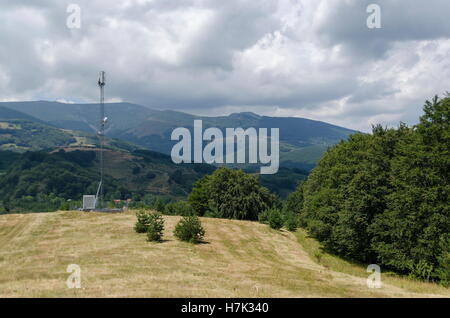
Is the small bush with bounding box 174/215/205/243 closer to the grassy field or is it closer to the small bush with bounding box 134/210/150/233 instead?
the grassy field

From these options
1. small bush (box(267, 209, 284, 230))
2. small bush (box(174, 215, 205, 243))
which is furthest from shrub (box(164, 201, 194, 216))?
small bush (box(174, 215, 205, 243))

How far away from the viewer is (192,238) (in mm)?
39562

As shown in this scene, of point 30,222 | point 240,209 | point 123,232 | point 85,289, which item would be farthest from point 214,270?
point 240,209

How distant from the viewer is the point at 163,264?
2828cm

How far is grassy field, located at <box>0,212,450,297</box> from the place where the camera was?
19828 millimetres

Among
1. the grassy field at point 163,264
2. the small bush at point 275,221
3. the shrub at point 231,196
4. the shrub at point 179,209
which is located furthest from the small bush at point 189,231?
the shrub at point 231,196

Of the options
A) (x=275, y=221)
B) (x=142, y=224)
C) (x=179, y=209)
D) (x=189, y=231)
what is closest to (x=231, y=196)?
(x=179, y=209)

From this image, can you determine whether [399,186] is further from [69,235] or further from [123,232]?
[69,235]

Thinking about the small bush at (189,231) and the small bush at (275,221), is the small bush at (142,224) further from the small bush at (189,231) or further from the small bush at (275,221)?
the small bush at (275,221)

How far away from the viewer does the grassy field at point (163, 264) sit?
1983 cm

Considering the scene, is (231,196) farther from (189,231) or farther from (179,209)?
(189,231)
